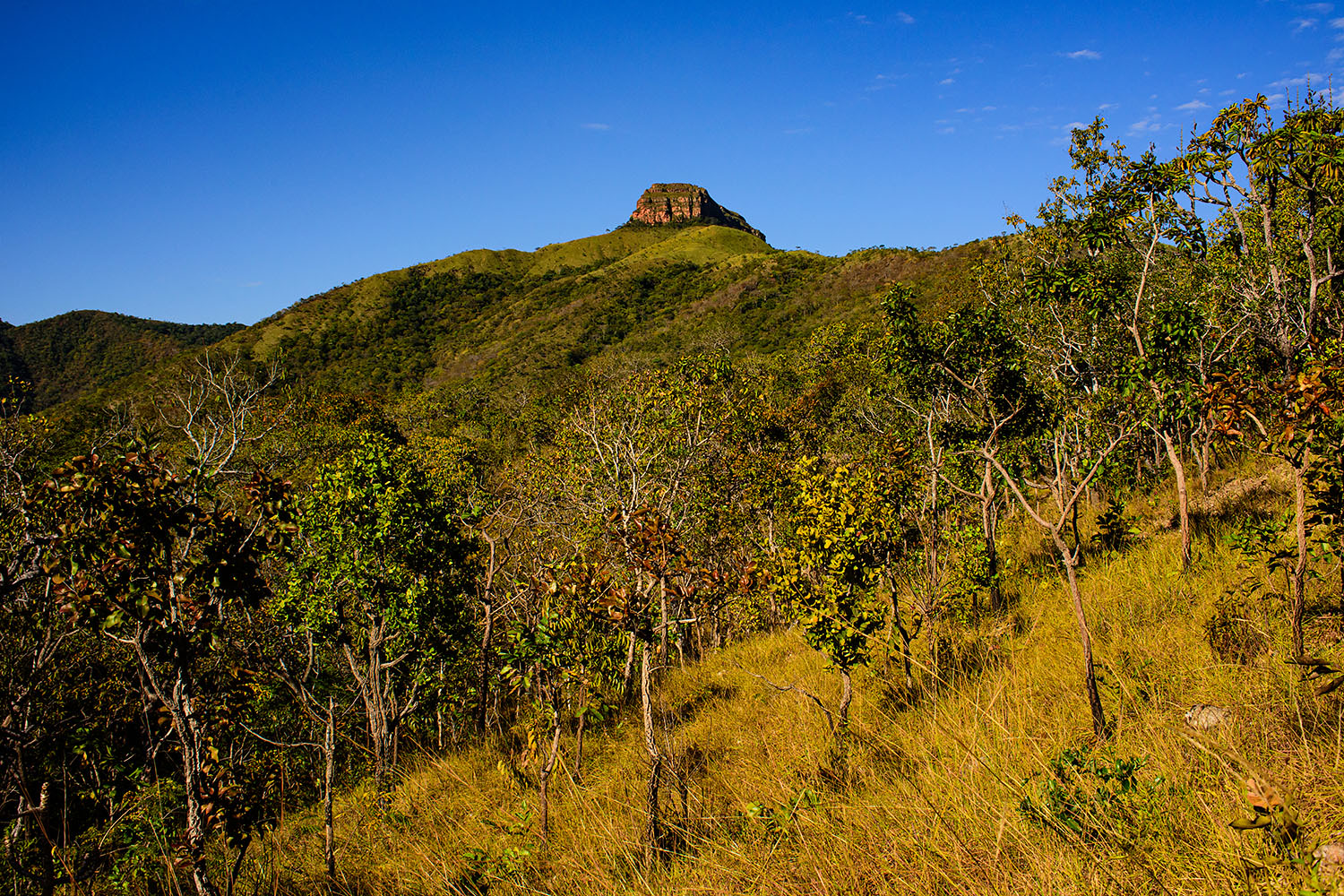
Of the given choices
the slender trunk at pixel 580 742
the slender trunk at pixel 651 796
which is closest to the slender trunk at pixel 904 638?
the slender trunk at pixel 651 796

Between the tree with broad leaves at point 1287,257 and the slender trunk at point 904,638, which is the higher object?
the tree with broad leaves at point 1287,257

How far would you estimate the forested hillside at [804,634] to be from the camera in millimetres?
3592

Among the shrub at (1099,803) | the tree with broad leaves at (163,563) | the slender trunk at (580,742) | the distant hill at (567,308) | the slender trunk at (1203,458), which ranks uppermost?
the distant hill at (567,308)

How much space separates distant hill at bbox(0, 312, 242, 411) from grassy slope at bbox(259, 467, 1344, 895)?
5532 inches

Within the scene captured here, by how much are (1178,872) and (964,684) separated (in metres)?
4.31

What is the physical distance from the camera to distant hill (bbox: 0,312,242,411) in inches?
4663

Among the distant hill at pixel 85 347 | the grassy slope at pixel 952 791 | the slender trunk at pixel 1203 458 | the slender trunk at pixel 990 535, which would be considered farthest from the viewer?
the distant hill at pixel 85 347

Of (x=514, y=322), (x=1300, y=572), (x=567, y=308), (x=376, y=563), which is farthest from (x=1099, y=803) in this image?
(x=514, y=322)

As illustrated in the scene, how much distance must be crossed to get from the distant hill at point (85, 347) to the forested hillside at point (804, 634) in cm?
13553

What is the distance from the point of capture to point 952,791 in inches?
148

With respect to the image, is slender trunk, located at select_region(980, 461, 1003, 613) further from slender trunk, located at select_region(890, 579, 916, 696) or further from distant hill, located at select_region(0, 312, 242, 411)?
distant hill, located at select_region(0, 312, 242, 411)

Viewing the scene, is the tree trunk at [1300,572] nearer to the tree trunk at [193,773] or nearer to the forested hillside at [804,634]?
the forested hillside at [804,634]

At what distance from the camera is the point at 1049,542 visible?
43.7 ft

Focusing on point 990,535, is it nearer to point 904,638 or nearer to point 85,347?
point 904,638
